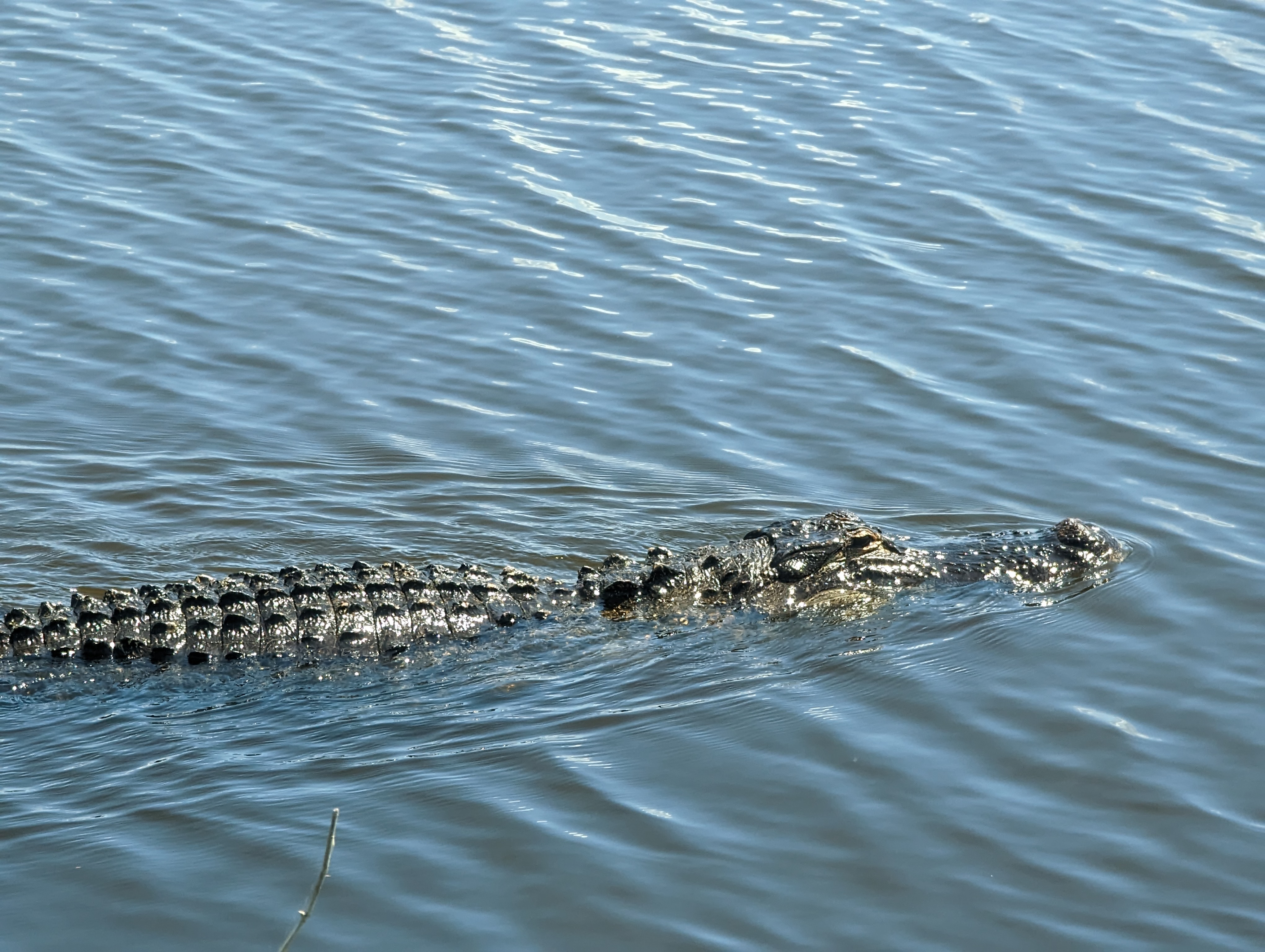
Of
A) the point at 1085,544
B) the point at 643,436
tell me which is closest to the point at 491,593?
the point at 643,436

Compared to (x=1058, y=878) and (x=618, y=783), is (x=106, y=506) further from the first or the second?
(x=1058, y=878)

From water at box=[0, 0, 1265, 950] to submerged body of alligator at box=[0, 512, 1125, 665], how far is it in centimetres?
15

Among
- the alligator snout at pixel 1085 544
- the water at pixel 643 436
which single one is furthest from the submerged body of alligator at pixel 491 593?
the water at pixel 643 436

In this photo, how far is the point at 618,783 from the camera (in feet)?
18.3

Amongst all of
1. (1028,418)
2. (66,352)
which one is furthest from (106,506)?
(1028,418)

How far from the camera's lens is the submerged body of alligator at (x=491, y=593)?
6.14 meters

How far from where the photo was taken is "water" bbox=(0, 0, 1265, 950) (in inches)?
201

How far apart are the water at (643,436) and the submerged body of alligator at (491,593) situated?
0.15m

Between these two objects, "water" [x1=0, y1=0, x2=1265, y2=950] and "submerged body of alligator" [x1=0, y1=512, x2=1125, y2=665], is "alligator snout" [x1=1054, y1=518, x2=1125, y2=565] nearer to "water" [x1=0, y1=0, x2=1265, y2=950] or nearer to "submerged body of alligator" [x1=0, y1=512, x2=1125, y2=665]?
"submerged body of alligator" [x1=0, y1=512, x2=1125, y2=665]

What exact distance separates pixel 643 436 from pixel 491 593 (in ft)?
6.71

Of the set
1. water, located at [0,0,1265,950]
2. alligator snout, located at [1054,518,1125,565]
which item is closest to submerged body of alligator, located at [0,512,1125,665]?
alligator snout, located at [1054,518,1125,565]

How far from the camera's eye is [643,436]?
8.45 metres

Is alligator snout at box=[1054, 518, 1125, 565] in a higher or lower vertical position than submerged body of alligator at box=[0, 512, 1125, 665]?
higher

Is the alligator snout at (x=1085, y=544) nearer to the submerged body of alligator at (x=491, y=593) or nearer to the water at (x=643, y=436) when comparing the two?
the submerged body of alligator at (x=491, y=593)
